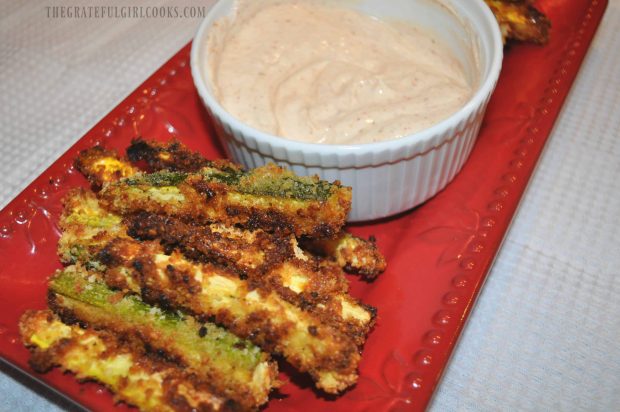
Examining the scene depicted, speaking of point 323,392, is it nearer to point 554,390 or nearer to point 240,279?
point 240,279

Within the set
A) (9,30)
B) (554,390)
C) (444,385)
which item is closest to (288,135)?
(444,385)

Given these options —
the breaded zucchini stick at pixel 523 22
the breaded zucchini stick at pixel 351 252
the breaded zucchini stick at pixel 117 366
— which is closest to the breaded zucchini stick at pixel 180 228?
the breaded zucchini stick at pixel 351 252

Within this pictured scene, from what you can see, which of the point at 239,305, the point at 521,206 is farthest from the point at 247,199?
the point at 521,206

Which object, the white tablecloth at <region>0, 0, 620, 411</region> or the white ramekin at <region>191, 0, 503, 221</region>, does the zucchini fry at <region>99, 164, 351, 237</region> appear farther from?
the white tablecloth at <region>0, 0, 620, 411</region>

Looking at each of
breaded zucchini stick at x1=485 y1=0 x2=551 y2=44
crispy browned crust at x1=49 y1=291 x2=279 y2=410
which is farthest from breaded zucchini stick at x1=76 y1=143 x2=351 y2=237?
breaded zucchini stick at x1=485 y1=0 x2=551 y2=44

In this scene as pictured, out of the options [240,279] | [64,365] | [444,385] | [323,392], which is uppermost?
[240,279]

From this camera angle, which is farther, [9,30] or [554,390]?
[9,30]
